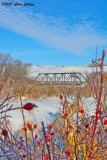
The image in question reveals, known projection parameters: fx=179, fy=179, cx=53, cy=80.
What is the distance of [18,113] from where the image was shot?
2873 mm

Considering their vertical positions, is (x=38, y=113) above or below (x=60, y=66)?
below

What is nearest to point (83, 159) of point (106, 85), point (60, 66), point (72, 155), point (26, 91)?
point (72, 155)

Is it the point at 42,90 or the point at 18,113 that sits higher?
the point at 42,90

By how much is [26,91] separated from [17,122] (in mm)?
2893

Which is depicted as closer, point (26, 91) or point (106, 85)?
point (106, 85)

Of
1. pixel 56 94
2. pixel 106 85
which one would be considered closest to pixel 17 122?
pixel 106 85

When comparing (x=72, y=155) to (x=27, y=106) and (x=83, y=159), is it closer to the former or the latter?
(x=83, y=159)

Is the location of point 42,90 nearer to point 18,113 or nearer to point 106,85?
point 18,113

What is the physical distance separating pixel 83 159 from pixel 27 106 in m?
0.90

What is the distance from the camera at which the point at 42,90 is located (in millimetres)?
6465

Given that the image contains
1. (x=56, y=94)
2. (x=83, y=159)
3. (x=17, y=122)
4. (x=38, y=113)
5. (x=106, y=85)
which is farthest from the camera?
(x=56, y=94)

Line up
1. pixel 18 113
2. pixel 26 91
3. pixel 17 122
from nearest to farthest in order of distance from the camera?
pixel 17 122 < pixel 18 113 < pixel 26 91

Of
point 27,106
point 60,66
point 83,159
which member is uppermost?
point 60,66

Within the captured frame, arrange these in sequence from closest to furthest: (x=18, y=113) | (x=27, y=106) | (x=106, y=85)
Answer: (x=27, y=106)
(x=106, y=85)
(x=18, y=113)
